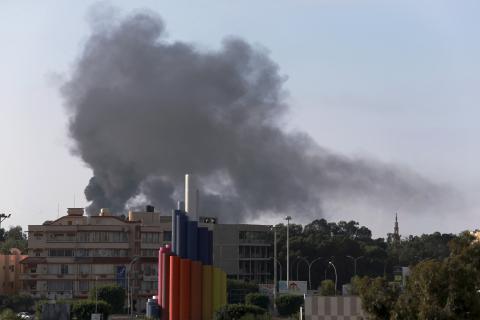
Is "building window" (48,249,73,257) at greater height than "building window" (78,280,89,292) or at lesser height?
greater

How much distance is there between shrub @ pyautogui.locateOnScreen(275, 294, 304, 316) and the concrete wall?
73.3 metres

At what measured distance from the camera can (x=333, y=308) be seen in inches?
1588

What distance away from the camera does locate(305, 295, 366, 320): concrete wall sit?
40.1 meters

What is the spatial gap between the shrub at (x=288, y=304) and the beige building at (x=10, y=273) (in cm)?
5224

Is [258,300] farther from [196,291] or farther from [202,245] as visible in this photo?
[196,291]

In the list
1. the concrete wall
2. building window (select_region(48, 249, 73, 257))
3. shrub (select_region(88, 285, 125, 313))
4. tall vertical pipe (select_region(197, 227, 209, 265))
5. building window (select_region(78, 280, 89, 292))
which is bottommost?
the concrete wall

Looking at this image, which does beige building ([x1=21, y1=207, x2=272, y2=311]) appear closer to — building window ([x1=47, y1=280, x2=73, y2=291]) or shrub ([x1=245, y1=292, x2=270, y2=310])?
building window ([x1=47, y1=280, x2=73, y2=291])

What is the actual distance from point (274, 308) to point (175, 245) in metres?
34.7

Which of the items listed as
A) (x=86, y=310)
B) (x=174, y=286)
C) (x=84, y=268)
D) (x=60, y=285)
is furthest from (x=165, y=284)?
(x=84, y=268)

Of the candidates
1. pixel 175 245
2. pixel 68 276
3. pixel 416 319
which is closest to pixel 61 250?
pixel 68 276

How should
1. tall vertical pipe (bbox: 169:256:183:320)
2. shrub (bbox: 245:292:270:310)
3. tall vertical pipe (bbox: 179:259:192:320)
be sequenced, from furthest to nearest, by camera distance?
shrub (bbox: 245:292:270:310), tall vertical pipe (bbox: 169:256:183:320), tall vertical pipe (bbox: 179:259:192:320)

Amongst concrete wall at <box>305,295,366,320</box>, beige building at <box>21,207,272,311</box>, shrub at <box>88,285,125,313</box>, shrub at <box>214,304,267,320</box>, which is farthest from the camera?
beige building at <box>21,207,272,311</box>

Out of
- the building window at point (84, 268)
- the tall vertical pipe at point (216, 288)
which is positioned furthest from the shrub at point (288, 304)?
the building window at point (84, 268)

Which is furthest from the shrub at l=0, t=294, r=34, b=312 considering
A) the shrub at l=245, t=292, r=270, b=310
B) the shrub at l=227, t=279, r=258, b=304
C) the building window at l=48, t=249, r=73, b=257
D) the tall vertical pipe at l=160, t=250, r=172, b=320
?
the tall vertical pipe at l=160, t=250, r=172, b=320
